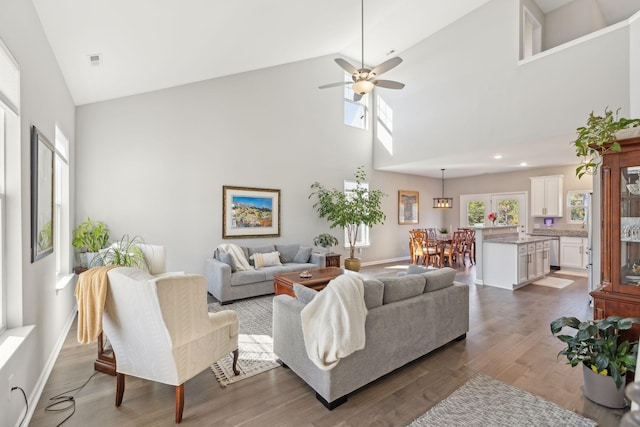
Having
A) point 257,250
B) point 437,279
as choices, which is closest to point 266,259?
point 257,250

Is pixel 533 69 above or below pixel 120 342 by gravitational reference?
above

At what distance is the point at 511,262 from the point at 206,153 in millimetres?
5875

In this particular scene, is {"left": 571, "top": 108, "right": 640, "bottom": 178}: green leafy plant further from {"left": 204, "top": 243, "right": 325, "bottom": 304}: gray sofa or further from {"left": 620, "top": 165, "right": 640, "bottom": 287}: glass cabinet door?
{"left": 204, "top": 243, "right": 325, "bottom": 304}: gray sofa

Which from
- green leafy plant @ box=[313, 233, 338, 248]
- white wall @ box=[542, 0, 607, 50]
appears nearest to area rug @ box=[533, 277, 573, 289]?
green leafy plant @ box=[313, 233, 338, 248]

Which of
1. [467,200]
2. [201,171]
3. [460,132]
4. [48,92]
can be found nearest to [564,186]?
[467,200]

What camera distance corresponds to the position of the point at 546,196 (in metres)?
7.48

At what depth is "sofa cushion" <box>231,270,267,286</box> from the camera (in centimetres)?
448

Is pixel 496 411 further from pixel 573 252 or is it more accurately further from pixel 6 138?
pixel 573 252

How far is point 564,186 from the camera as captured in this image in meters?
7.25

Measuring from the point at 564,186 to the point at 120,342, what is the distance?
365 inches

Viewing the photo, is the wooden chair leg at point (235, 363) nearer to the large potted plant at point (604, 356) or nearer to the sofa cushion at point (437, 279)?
the sofa cushion at point (437, 279)

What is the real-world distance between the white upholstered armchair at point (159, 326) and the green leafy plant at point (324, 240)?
14.2ft

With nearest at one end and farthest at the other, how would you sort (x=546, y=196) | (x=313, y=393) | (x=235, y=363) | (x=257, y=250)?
(x=313, y=393) < (x=235, y=363) < (x=257, y=250) < (x=546, y=196)

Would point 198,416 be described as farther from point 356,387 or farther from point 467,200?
point 467,200
